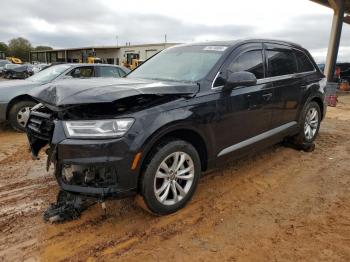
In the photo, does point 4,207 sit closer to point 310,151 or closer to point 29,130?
point 29,130

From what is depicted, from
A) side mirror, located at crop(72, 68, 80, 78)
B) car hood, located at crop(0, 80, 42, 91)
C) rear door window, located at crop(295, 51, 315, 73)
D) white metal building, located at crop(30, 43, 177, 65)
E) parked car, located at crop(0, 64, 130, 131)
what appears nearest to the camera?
rear door window, located at crop(295, 51, 315, 73)

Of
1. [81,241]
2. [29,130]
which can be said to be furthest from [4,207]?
[81,241]

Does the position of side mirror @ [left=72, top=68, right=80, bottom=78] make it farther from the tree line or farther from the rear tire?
the tree line

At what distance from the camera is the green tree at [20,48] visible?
7262 cm

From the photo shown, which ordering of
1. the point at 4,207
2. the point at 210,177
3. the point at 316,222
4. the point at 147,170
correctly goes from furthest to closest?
the point at 210,177 < the point at 4,207 < the point at 316,222 < the point at 147,170

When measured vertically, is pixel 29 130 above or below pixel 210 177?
above

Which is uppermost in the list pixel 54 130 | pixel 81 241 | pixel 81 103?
pixel 81 103

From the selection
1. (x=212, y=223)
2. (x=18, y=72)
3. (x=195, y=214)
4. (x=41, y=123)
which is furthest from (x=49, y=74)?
(x=18, y=72)

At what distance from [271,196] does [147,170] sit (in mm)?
1652

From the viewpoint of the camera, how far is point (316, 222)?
3236mm

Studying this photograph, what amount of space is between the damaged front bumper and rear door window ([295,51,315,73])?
3.54 meters

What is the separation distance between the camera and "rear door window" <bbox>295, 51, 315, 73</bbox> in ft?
17.1

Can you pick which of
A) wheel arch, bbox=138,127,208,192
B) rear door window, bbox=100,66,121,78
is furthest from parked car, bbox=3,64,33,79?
wheel arch, bbox=138,127,208,192

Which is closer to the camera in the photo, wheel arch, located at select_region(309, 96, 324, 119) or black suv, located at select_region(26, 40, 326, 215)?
black suv, located at select_region(26, 40, 326, 215)
